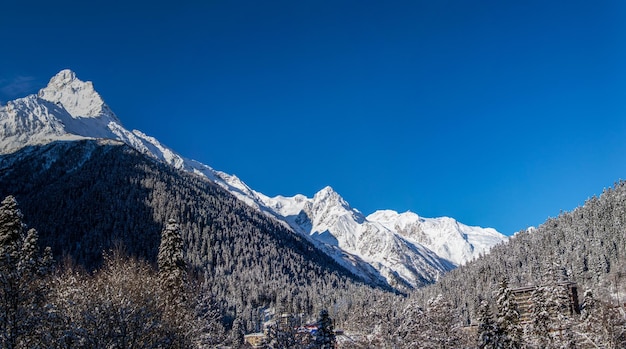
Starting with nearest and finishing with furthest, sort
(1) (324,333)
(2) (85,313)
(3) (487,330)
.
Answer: (2) (85,313) < (1) (324,333) < (3) (487,330)

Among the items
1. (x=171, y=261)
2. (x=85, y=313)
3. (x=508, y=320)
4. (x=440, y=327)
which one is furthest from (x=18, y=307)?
(x=508, y=320)

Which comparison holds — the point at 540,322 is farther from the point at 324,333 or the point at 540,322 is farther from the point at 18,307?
the point at 18,307

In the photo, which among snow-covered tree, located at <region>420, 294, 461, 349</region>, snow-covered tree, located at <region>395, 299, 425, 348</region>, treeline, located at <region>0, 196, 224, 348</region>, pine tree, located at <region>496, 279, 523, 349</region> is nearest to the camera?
treeline, located at <region>0, 196, 224, 348</region>

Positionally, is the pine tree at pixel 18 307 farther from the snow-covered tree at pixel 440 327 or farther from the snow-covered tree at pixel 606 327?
the snow-covered tree at pixel 606 327

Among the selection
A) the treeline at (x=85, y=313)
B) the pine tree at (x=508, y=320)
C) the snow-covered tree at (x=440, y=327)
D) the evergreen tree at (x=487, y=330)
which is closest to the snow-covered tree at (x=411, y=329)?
the snow-covered tree at (x=440, y=327)

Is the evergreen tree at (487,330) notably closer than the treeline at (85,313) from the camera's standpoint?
No

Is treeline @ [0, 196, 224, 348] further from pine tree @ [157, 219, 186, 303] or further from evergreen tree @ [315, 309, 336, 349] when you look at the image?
evergreen tree @ [315, 309, 336, 349]

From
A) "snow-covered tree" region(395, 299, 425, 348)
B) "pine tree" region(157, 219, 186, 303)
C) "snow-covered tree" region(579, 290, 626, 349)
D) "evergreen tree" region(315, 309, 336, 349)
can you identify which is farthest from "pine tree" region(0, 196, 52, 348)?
"snow-covered tree" region(579, 290, 626, 349)

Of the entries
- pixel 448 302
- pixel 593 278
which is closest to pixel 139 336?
pixel 448 302

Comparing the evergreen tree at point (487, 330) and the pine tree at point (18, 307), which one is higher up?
the evergreen tree at point (487, 330)

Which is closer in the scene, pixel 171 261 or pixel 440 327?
pixel 440 327

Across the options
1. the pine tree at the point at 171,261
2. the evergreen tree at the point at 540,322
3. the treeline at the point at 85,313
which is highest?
the pine tree at the point at 171,261

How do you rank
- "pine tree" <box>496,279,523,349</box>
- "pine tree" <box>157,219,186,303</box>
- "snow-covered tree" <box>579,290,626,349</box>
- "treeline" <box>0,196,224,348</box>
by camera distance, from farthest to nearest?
"pine tree" <box>496,279,523,349</box>, "pine tree" <box>157,219,186,303</box>, "snow-covered tree" <box>579,290,626,349</box>, "treeline" <box>0,196,224,348</box>

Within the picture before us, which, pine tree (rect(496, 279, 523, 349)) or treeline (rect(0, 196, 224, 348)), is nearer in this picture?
treeline (rect(0, 196, 224, 348))
